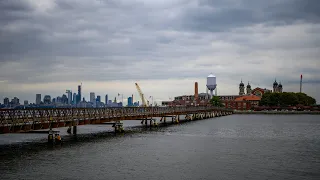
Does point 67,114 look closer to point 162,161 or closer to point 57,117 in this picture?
point 57,117

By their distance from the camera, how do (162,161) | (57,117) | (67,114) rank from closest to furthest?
(162,161)
(57,117)
(67,114)

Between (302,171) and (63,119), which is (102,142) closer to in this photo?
(63,119)

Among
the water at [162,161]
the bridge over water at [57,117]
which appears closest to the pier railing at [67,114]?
the bridge over water at [57,117]

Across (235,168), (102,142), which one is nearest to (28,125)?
(102,142)

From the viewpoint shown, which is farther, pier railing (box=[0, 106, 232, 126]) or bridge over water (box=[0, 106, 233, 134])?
pier railing (box=[0, 106, 232, 126])

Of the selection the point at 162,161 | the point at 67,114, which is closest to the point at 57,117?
the point at 67,114

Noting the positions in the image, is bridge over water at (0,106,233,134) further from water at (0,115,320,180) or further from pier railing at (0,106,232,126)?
water at (0,115,320,180)

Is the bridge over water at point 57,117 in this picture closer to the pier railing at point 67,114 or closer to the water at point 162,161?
the pier railing at point 67,114

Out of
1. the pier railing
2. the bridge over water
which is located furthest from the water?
the pier railing

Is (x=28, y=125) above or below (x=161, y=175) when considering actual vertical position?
above

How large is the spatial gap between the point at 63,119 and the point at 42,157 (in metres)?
18.0

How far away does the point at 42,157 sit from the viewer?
1898 inches

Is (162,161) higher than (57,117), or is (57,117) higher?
(57,117)

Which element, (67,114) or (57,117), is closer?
(57,117)
